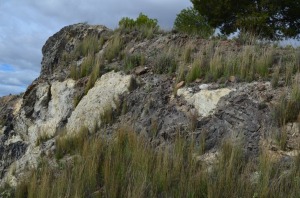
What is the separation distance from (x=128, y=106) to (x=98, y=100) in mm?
1048

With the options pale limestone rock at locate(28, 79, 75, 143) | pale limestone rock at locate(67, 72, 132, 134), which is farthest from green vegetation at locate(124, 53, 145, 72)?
pale limestone rock at locate(28, 79, 75, 143)

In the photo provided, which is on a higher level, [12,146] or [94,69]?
[94,69]

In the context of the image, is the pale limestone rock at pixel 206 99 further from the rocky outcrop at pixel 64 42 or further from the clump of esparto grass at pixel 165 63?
the rocky outcrop at pixel 64 42

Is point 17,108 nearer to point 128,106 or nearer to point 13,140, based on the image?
point 13,140

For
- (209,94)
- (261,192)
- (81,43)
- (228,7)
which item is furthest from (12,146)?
(228,7)

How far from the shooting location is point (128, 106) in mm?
8508

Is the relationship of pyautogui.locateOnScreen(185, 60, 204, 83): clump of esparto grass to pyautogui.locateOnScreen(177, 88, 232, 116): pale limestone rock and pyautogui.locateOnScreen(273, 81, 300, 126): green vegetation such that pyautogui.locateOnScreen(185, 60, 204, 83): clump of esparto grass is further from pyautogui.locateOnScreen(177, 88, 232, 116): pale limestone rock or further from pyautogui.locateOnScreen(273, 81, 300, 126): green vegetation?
pyautogui.locateOnScreen(273, 81, 300, 126): green vegetation

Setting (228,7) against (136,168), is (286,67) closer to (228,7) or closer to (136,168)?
(136,168)

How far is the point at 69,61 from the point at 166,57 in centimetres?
421

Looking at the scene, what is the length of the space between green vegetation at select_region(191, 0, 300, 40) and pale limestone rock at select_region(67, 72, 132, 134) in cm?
794

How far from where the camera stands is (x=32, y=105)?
1146 centimetres

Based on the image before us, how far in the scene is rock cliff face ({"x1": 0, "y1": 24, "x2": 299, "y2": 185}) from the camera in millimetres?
6715

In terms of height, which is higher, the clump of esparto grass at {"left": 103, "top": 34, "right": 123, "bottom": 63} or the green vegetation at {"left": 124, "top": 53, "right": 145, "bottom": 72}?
the clump of esparto grass at {"left": 103, "top": 34, "right": 123, "bottom": 63}

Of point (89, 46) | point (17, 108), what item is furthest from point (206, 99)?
point (17, 108)
